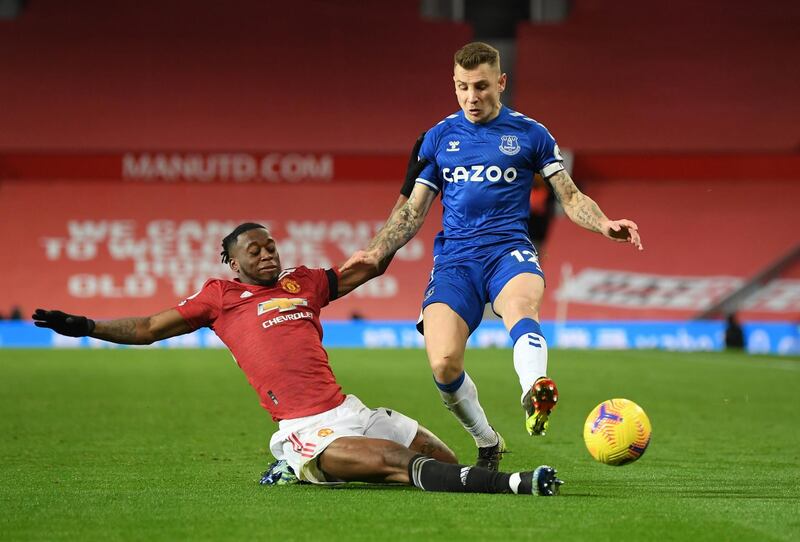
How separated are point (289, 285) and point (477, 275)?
1024 millimetres

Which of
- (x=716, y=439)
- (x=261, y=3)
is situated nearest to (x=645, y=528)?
(x=716, y=439)

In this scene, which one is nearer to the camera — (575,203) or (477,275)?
(477,275)

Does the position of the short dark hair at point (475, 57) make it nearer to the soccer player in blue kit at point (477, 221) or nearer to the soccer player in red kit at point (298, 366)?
the soccer player in blue kit at point (477, 221)

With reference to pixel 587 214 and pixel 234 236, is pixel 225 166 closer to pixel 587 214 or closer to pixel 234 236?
pixel 234 236

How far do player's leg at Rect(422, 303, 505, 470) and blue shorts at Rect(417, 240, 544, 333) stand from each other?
0.27 feet

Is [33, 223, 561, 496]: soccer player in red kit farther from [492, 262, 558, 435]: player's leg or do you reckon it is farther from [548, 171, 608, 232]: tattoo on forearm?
[548, 171, 608, 232]: tattoo on forearm

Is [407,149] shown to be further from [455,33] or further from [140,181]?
[140,181]

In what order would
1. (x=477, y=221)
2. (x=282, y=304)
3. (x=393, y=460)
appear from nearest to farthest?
(x=393, y=460)
(x=282, y=304)
(x=477, y=221)

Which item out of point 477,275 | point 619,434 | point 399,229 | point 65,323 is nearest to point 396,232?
point 399,229

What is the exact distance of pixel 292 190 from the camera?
93.4 ft

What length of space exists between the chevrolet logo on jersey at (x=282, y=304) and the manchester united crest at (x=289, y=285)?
0.19 feet

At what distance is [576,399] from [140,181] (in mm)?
17969

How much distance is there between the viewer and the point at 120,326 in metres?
6.04

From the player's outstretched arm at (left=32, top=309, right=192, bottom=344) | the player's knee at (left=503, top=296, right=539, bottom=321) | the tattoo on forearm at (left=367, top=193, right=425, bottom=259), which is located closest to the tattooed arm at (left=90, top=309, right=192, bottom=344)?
the player's outstretched arm at (left=32, top=309, right=192, bottom=344)
